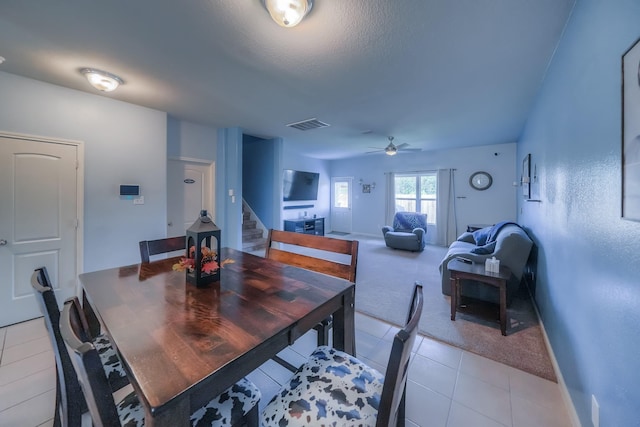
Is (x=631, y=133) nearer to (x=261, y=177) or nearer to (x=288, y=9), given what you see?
(x=288, y=9)

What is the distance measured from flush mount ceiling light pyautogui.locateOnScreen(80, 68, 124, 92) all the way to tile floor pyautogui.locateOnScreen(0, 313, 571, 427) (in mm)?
2462

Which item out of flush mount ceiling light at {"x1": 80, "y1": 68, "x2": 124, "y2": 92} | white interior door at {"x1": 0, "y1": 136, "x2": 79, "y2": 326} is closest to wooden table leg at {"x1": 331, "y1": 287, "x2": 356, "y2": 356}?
flush mount ceiling light at {"x1": 80, "y1": 68, "x2": 124, "y2": 92}

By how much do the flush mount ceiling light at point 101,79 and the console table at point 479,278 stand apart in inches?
156

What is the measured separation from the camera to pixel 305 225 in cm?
680

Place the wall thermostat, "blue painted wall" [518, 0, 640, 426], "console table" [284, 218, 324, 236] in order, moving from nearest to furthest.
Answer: "blue painted wall" [518, 0, 640, 426] → the wall thermostat → "console table" [284, 218, 324, 236]

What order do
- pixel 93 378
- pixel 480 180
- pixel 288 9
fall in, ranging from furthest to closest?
pixel 480 180
pixel 288 9
pixel 93 378

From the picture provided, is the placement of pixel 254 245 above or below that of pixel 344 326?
below

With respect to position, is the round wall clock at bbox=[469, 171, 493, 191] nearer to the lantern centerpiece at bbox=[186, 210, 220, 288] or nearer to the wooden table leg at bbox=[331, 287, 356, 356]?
the wooden table leg at bbox=[331, 287, 356, 356]

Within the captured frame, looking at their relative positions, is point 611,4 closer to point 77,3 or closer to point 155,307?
point 155,307

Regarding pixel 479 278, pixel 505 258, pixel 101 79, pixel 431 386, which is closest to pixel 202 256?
pixel 431 386

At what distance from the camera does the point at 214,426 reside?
0.91m

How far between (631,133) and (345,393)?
1.47 meters

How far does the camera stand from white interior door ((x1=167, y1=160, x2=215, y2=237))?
391 centimetres

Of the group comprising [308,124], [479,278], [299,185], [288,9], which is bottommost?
[479,278]
